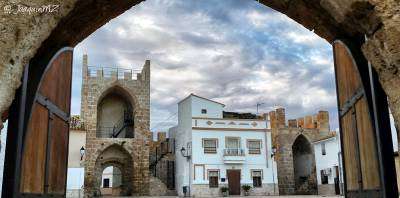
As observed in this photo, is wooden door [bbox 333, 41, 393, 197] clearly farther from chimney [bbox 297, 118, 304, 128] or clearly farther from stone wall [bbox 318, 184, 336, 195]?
chimney [bbox 297, 118, 304, 128]

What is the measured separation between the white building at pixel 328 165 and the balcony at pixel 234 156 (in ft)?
19.8

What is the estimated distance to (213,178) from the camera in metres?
31.1

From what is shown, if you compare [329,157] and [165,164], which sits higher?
[329,157]

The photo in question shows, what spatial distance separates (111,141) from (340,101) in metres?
28.7

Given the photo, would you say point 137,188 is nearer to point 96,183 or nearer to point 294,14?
point 96,183

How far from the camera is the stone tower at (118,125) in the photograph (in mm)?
32812

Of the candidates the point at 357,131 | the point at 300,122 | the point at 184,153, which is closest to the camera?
the point at 357,131

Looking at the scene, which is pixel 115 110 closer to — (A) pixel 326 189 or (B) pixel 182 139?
(B) pixel 182 139

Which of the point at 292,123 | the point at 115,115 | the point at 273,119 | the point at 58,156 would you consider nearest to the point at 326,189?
the point at 273,119

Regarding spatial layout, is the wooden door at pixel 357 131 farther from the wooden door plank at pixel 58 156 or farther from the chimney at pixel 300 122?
the chimney at pixel 300 122

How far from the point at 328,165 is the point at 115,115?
1680 centimetres

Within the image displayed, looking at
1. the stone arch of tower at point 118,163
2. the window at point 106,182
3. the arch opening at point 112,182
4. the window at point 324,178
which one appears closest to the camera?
the window at point 324,178

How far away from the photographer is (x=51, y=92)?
5281mm

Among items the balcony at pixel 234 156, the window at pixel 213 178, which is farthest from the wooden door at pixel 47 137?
the balcony at pixel 234 156
